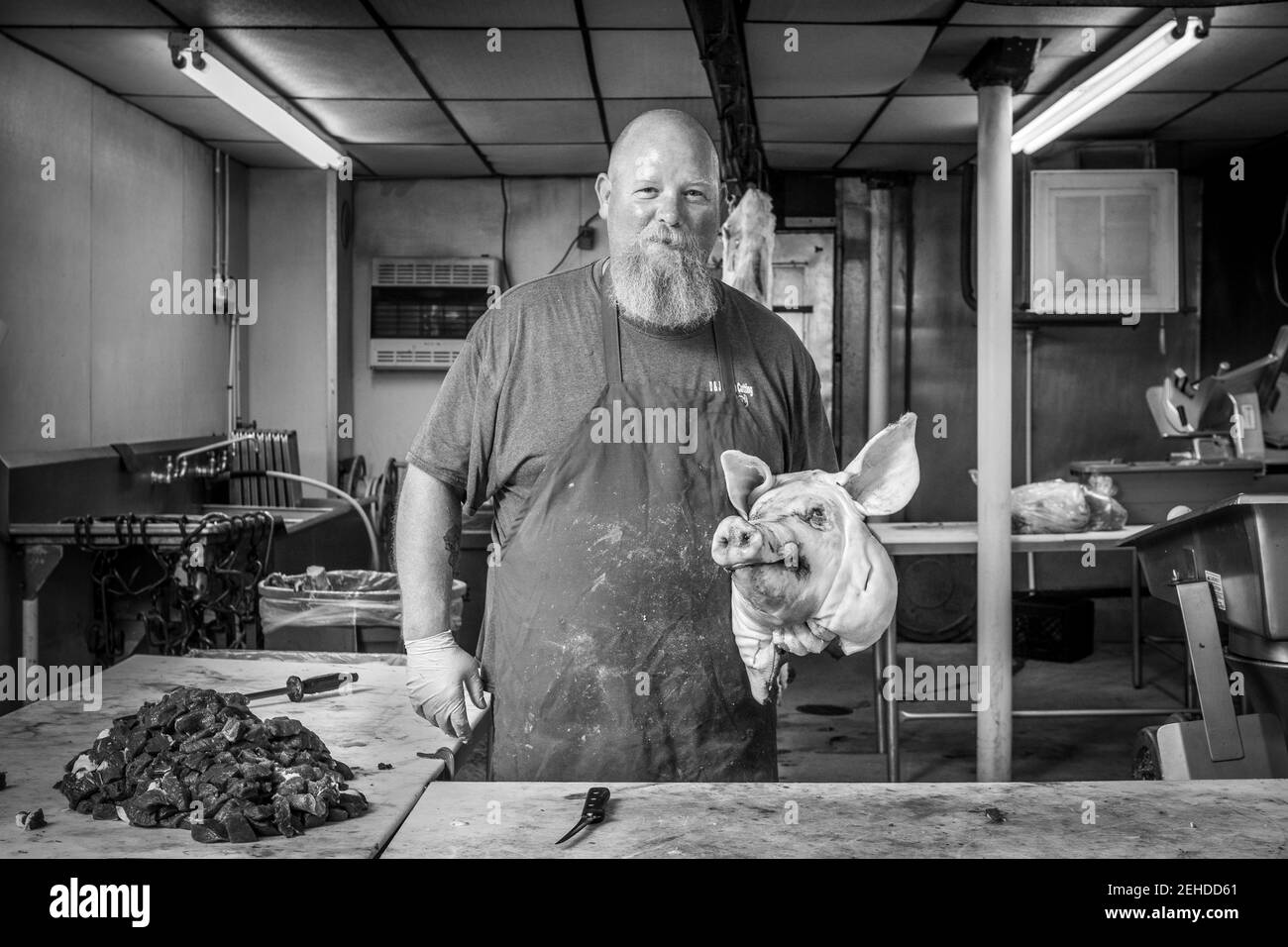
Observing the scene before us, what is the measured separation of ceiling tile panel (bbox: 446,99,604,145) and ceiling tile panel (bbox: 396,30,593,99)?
0.15 m

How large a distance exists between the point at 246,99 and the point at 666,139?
398cm

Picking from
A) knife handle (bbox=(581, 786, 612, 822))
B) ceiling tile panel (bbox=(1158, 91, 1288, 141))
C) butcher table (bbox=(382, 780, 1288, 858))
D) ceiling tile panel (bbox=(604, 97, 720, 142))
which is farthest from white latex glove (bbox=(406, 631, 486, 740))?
ceiling tile panel (bbox=(1158, 91, 1288, 141))

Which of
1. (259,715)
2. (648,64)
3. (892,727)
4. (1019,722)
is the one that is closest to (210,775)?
(259,715)

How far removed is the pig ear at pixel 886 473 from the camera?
1808mm

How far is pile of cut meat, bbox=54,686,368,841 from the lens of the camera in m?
1.68

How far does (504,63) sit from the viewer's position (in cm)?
534

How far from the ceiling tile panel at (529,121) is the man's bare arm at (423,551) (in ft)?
13.8

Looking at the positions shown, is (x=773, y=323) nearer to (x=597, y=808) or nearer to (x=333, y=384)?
(x=597, y=808)

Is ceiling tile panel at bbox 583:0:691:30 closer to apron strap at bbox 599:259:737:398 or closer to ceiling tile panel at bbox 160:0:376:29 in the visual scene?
ceiling tile panel at bbox 160:0:376:29

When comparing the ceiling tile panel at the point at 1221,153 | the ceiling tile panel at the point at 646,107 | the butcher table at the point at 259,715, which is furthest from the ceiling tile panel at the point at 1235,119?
the butcher table at the point at 259,715

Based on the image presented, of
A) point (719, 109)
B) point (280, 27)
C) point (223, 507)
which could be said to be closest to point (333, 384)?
point (223, 507)

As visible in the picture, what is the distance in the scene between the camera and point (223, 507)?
244 inches

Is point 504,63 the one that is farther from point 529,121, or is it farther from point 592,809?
point 592,809
